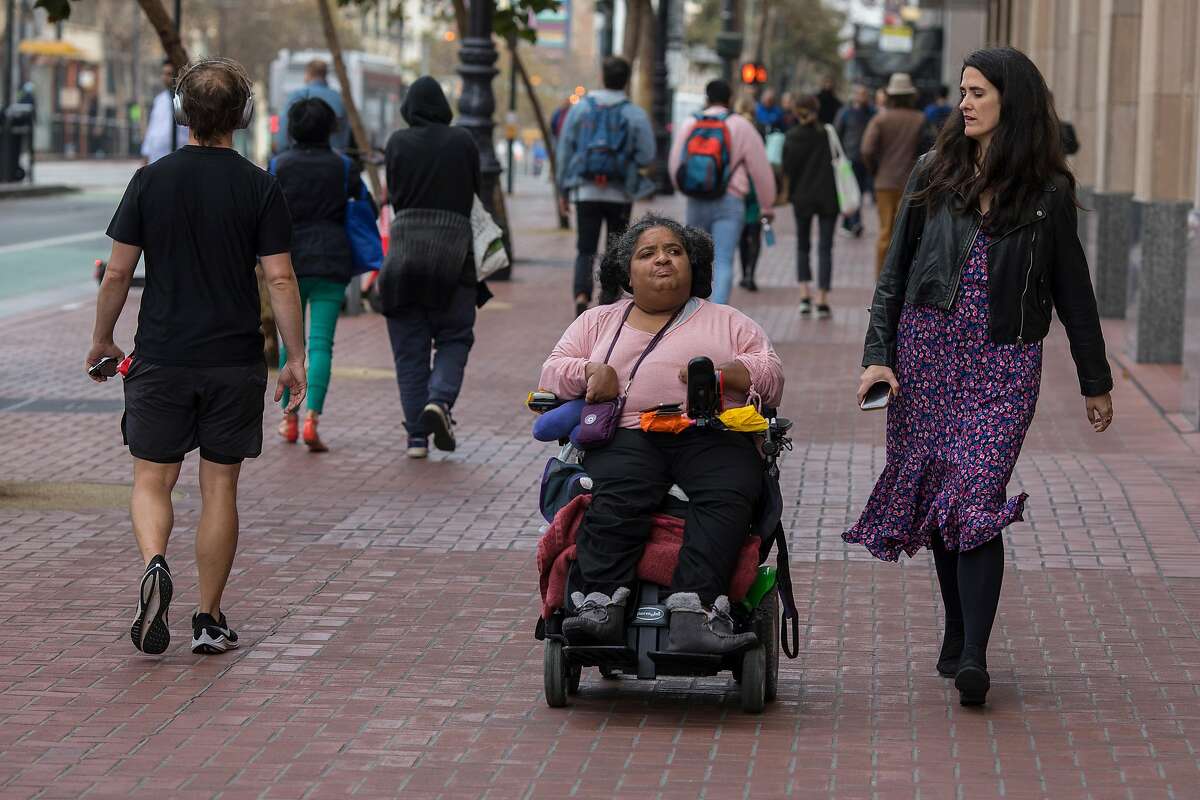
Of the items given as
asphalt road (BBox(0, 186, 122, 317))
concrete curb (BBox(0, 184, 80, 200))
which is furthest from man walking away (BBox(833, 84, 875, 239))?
concrete curb (BBox(0, 184, 80, 200))

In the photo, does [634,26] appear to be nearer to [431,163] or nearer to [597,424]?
[431,163]

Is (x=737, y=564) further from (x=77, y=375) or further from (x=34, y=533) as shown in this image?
(x=77, y=375)

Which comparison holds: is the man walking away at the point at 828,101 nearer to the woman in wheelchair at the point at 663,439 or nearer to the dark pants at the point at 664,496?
the woman in wheelchair at the point at 663,439

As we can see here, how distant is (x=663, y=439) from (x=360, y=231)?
488cm

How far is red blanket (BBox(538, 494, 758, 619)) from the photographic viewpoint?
18.8ft

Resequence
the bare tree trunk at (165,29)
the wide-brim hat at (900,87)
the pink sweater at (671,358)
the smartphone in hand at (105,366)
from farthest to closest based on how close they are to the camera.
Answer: the wide-brim hat at (900,87) < the bare tree trunk at (165,29) < the smartphone in hand at (105,366) < the pink sweater at (671,358)

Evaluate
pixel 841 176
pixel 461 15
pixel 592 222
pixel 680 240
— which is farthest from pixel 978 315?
pixel 461 15

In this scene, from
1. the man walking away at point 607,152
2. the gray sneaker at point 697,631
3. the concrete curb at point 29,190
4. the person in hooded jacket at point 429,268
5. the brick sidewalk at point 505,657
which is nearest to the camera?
the brick sidewalk at point 505,657

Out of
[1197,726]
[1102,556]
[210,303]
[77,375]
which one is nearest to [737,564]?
[1197,726]

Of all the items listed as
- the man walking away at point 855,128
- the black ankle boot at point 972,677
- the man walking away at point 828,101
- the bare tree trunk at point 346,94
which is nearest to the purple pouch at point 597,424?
the black ankle boot at point 972,677

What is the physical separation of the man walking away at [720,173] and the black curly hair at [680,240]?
813cm

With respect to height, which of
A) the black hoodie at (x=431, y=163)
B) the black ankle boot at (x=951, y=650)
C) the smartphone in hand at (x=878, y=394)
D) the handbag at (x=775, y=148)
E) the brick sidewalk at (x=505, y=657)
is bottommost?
the brick sidewalk at (x=505, y=657)

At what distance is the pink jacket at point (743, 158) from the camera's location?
14461 millimetres

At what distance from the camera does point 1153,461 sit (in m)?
10.3
